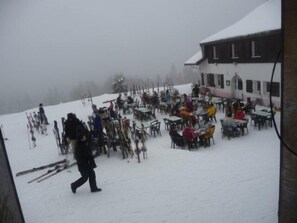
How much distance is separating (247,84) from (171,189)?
14998 mm

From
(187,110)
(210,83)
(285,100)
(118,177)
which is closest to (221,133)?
(187,110)

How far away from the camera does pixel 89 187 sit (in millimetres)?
8109

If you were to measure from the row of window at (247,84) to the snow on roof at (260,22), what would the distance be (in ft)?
10.9

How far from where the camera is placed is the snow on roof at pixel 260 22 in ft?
57.0

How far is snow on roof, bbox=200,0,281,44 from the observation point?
1738cm

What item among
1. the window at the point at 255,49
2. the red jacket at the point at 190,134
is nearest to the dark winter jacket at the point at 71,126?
the red jacket at the point at 190,134

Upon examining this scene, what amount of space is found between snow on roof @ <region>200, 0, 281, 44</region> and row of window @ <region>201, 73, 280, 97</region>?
333cm

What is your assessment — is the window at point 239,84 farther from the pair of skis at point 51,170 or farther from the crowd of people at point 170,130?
the pair of skis at point 51,170

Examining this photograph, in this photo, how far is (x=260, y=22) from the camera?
1870cm

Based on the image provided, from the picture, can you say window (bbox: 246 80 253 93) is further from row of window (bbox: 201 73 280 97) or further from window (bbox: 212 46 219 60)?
window (bbox: 212 46 219 60)

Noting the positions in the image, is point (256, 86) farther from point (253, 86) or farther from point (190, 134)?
point (190, 134)

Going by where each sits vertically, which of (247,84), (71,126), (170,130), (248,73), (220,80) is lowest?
(170,130)

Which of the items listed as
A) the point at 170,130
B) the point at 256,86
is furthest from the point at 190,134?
the point at 256,86

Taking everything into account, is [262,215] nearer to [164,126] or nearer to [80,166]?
[80,166]
